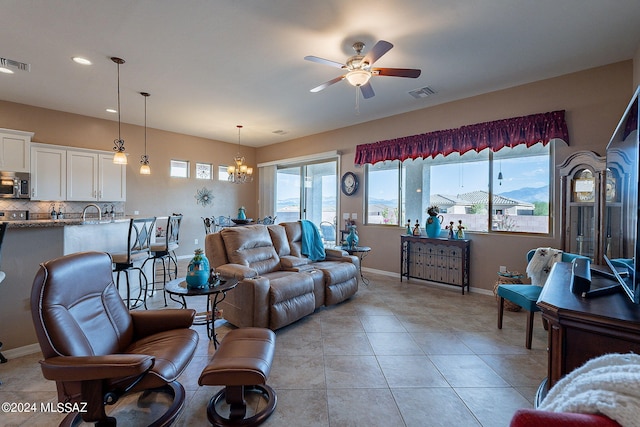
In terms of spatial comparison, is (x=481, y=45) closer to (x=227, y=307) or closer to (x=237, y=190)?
(x=227, y=307)

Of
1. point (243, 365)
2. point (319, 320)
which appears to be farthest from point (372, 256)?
point (243, 365)

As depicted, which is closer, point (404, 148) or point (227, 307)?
point (227, 307)

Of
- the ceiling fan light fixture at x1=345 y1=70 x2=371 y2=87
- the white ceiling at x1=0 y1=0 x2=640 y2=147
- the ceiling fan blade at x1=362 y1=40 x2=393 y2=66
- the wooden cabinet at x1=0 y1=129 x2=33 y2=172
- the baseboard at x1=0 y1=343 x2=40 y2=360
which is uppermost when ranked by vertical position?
the white ceiling at x1=0 y1=0 x2=640 y2=147

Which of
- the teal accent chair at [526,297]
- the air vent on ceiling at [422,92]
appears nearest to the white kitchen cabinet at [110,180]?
the air vent on ceiling at [422,92]

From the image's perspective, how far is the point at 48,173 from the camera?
5.24 m

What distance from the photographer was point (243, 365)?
164 cm

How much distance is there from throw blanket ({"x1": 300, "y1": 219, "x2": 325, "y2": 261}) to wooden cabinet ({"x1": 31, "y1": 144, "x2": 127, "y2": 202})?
4422 mm

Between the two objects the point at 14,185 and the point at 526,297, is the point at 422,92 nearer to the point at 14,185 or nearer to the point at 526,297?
the point at 526,297

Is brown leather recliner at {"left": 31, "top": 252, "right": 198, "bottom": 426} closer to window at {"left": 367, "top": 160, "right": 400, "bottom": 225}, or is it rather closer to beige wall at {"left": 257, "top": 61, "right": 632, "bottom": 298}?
beige wall at {"left": 257, "top": 61, "right": 632, "bottom": 298}

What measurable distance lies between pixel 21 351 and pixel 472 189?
5.67m

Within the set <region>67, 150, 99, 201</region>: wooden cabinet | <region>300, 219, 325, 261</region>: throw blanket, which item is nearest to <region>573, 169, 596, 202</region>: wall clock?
<region>300, 219, 325, 261</region>: throw blanket

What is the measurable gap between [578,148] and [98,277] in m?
5.15

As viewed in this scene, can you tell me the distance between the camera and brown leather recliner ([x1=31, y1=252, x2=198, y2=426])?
1325 mm

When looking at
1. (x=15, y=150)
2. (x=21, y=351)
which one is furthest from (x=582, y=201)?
(x=15, y=150)
